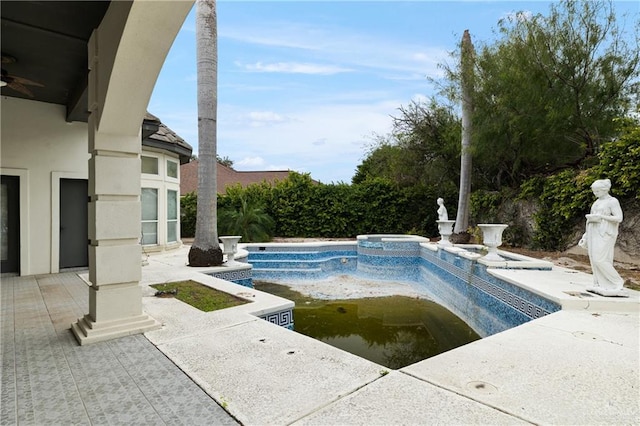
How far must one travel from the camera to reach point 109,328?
367cm

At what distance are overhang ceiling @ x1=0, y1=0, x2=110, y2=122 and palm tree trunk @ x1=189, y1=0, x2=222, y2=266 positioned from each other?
2450 mm

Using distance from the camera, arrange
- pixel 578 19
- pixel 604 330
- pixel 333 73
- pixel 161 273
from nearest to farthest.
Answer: pixel 604 330 < pixel 161 273 < pixel 578 19 < pixel 333 73

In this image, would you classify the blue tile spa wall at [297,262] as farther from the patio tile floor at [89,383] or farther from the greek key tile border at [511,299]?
the patio tile floor at [89,383]

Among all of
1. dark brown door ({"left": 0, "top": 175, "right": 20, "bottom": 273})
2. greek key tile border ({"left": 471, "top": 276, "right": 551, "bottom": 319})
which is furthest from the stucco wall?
greek key tile border ({"left": 471, "top": 276, "right": 551, "bottom": 319})

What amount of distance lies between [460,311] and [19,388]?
7.20m

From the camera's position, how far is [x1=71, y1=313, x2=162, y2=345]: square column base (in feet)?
11.7

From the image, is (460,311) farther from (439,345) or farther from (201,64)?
(201,64)

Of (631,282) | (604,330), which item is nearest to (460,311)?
(631,282)

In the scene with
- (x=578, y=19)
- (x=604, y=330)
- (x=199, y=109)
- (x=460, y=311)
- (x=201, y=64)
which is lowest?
(x=460, y=311)

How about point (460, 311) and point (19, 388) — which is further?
point (460, 311)

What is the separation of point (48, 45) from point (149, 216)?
6.97 meters

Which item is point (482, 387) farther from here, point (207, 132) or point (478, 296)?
point (207, 132)

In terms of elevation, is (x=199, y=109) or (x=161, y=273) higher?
(x=199, y=109)

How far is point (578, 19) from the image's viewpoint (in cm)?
977
